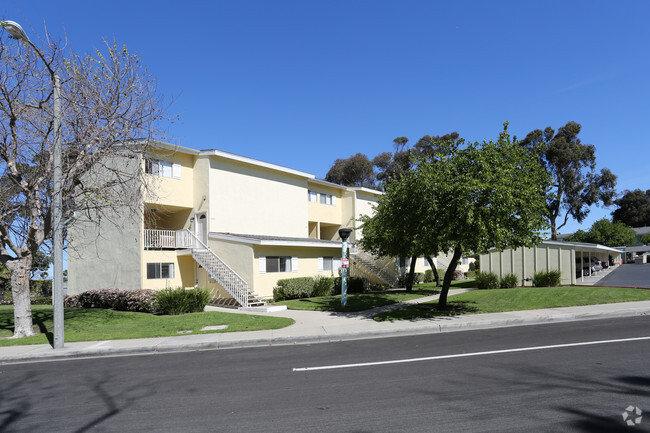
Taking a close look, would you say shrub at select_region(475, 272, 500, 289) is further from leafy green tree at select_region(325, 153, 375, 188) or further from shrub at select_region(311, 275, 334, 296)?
leafy green tree at select_region(325, 153, 375, 188)

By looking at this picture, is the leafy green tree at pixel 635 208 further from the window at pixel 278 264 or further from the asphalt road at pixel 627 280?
the window at pixel 278 264

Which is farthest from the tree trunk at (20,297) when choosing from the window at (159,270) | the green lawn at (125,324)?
the window at (159,270)

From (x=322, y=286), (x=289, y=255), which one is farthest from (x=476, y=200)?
(x=289, y=255)

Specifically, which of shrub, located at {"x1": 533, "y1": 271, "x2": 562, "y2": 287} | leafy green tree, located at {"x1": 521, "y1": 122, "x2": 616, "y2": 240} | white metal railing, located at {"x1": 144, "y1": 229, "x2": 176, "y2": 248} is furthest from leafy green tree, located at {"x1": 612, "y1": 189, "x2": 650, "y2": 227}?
white metal railing, located at {"x1": 144, "y1": 229, "x2": 176, "y2": 248}

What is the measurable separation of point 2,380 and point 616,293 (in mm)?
21164

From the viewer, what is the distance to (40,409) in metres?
5.95

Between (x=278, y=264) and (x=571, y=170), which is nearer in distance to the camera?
(x=278, y=264)

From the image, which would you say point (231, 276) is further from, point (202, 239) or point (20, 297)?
point (20, 297)

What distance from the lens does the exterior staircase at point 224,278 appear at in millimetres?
19438

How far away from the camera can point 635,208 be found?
85.1m

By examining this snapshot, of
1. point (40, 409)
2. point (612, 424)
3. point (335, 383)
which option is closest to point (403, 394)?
point (335, 383)

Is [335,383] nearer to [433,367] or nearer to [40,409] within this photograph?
[433,367]

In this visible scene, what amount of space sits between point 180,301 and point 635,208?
96019 millimetres

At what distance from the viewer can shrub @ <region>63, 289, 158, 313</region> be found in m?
18.6
